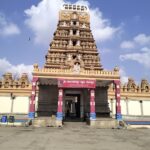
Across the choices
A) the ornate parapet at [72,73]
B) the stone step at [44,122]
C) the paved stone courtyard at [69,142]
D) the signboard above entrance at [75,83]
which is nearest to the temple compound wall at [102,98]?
the ornate parapet at [72,73]

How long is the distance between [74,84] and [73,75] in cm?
120

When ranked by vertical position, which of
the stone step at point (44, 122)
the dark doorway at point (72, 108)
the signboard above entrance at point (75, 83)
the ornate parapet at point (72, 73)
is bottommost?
the stone step at point (44, 122)

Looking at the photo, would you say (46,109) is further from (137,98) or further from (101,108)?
(137,98)

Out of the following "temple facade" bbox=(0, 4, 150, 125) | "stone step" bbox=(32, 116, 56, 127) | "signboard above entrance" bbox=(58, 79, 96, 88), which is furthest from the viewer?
"temple facade" bbox=(0, 4, 150, 125)

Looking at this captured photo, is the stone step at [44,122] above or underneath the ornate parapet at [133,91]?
underneath

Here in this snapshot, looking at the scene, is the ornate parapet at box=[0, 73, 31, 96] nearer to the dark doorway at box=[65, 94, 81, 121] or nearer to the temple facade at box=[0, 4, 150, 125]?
the temple facade at box=[0, 4, 150, 125]

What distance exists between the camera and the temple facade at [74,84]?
25.6 meters

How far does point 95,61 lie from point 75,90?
785cm

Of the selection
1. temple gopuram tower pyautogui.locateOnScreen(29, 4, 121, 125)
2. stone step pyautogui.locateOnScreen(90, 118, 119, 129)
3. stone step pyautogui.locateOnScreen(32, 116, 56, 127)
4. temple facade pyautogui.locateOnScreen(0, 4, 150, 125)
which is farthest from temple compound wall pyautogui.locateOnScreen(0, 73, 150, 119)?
stone step pyautogui.locateOnScreen(32, 116, 56, 127)

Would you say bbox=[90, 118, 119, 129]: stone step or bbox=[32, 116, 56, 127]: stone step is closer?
bbox=[32, 116, 56, 127]: stone step

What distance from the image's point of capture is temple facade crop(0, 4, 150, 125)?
25.6 metres

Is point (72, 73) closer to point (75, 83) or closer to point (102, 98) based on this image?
point (75, 83)

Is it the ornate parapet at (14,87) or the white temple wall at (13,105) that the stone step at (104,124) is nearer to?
the white temple wall at (13,105)

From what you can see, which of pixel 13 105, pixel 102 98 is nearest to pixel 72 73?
pixel 102 98
